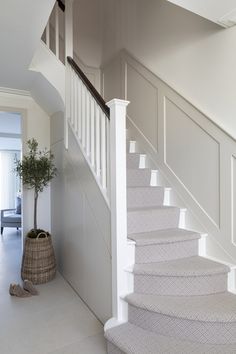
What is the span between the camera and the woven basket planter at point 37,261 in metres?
3.08

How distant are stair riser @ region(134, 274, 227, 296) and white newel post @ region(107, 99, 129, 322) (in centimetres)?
16

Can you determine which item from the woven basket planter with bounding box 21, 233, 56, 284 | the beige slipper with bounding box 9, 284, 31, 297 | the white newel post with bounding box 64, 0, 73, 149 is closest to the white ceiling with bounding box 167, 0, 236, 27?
the white newel post with bounding box 64, 0, 73, 149

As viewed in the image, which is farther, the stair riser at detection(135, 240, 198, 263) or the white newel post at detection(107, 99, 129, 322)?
the stair riser at detection(135, 240, 198, 263)

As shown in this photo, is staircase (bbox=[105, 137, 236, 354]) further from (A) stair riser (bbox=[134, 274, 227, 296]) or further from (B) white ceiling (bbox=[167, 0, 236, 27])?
(B) white ceiling (bbox=[167, 0, 236, 27])

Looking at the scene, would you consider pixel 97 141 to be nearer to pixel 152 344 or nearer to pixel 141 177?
pixel 141 177

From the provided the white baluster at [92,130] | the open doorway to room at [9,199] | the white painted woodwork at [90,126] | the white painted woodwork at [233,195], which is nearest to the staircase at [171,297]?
the white painted woodwork at [233,195]

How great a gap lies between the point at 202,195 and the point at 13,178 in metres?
8.33

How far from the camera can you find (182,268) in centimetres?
199

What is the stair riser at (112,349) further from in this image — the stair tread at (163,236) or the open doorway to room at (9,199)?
the open doorway to room at (9,199)

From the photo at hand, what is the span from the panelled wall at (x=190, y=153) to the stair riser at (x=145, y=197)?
16 cm

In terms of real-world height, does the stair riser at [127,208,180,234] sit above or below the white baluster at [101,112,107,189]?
below

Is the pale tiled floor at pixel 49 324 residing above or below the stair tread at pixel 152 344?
below

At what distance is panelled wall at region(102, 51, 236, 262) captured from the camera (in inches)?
86.6

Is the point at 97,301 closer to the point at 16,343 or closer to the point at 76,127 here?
the point at 16,343
